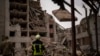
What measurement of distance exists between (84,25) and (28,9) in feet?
72.0

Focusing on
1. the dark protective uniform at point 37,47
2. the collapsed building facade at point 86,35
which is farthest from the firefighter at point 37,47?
the collapsed building facade at point 86,35

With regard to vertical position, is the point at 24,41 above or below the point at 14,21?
below

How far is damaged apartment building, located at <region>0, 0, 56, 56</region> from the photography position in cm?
→ 6194

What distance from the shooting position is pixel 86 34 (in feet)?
165

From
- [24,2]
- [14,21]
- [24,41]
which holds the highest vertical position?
[24,2]

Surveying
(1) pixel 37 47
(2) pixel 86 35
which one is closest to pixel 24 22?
(2) pixel 86 35

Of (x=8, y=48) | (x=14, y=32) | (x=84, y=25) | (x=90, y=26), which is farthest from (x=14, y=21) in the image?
(x=8, y=48)

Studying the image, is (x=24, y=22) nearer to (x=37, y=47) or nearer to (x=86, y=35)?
(x=86, y=35)

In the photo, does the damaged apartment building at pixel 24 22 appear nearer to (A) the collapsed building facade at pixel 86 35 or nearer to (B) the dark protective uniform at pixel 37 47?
(A) the collapsed building facade at pixel 86 35

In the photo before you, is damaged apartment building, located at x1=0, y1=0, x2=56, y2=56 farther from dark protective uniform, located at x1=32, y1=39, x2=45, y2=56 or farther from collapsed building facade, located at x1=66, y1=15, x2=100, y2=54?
dark protective uniform, located at x1=32, y1=39, x2=45, y2=56

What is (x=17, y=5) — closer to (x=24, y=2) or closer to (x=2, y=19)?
(x=24, y=2)

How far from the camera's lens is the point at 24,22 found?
6906 centimetres

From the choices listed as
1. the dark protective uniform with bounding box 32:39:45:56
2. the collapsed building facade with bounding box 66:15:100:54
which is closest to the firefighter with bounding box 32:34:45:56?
the dark protective uniform with bounding box 32:39:45:56

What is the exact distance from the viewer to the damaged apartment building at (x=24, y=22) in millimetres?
61938
